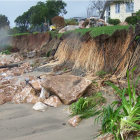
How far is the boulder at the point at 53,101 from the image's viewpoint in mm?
5387

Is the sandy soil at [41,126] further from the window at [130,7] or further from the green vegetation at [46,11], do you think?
the green vegetation at [46,11]

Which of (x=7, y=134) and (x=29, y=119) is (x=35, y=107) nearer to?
(x=29, y=119)

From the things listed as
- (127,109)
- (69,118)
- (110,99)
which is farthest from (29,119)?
(127,109)

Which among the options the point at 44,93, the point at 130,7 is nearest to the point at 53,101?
the point at 44,93

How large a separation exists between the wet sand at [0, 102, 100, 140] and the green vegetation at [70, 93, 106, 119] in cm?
18

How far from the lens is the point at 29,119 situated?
4648mm

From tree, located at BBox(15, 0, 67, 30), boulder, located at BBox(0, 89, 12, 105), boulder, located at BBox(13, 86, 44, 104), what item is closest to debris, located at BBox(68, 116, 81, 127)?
boulder, located at BBox(13, 86, 44, 104)

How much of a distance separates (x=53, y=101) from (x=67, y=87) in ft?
1.99

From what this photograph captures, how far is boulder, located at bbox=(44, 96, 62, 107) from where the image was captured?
5.39 metres

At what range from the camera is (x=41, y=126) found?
14.0 ft

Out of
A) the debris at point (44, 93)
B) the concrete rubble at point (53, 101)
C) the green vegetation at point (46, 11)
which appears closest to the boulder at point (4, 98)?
the debris at point (44, 93)

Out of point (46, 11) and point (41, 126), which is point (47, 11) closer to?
point (46, 11)

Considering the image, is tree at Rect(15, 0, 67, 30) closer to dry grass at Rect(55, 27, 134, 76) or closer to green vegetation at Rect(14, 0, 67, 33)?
green vegetation at Rect(14, 0, 67, 33)

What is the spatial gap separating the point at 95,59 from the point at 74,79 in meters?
2.82
